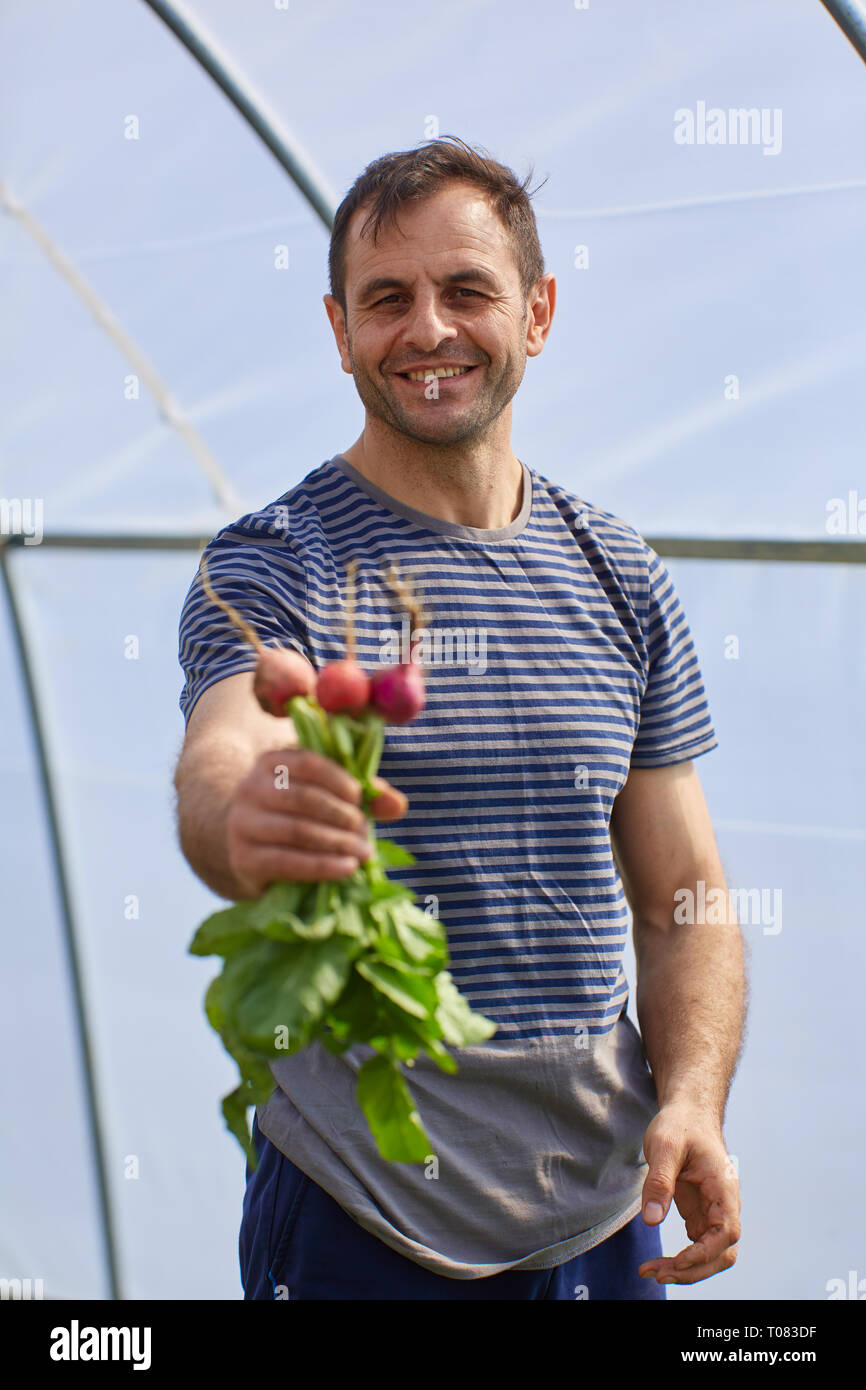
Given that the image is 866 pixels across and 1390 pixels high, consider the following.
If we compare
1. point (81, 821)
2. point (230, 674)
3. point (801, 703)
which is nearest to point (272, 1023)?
point (230, 674)

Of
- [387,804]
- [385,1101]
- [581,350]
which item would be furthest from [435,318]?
[581,350]

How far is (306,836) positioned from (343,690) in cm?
22

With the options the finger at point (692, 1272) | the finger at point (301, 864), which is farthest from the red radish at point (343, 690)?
the finger at point (692, 1272)

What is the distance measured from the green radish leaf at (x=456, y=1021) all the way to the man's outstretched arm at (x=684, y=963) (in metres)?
1.11

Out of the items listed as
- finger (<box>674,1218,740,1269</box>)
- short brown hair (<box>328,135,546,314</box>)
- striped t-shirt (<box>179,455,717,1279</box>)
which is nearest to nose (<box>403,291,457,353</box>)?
short brown hair (<box>328,135,546,314</box>)

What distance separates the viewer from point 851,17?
389 cm

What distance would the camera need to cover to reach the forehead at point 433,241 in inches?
109

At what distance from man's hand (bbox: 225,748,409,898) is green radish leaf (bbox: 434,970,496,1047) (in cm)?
27

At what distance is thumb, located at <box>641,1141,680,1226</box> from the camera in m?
2.57

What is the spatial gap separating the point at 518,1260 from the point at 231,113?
170 inches

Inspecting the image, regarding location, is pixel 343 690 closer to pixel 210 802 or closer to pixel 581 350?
pixel 210 802

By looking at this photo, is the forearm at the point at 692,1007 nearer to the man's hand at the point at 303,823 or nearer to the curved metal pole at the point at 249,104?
the man's hand at the point at 303,823

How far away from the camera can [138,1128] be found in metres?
6.28

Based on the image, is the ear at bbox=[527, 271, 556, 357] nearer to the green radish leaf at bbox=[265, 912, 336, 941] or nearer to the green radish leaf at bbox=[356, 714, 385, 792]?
the green radish leaf at bbox=[356, 714, 385, 792]
